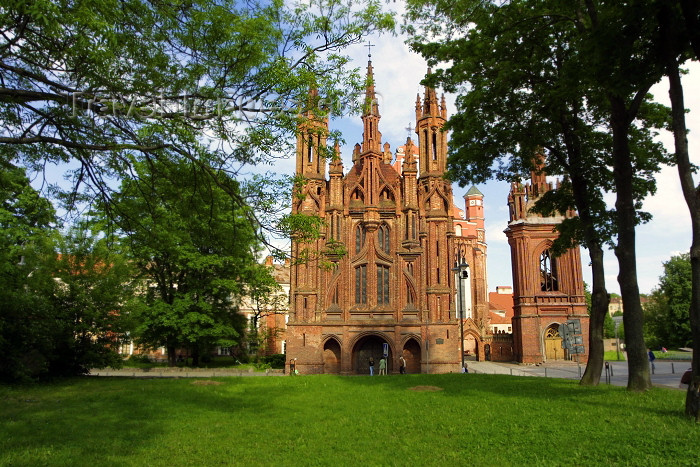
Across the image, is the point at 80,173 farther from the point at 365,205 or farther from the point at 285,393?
the point at 365,205

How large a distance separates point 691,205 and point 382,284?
25.5 meters

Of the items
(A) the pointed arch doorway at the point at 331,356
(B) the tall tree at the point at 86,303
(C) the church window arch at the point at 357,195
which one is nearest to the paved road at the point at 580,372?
(A) the pointed arch doorway at the point at 331,356

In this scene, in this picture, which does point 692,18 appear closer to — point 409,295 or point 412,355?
point 409,295

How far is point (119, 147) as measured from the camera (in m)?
7.47

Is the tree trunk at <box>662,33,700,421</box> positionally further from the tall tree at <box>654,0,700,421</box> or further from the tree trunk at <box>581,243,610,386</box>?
the tree trunk at <box>581,243,610,386</box>

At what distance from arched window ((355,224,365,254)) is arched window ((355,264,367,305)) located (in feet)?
4.22

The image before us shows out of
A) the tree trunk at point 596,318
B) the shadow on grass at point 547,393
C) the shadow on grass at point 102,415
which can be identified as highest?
the tree trunk at point 596,318

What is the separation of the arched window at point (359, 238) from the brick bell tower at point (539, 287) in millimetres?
14293

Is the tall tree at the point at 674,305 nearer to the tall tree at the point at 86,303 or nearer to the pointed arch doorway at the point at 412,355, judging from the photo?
the pointed arch doorway at the point at 412,355

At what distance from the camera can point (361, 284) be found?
3381 centimetres

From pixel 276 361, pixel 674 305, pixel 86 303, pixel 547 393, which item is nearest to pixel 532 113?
pixel 547 393

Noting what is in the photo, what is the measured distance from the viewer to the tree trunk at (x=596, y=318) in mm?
13883

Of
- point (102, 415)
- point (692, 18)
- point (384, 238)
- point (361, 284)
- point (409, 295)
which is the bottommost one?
point (102, 415)

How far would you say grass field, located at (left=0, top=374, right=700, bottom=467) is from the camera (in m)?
7.10
